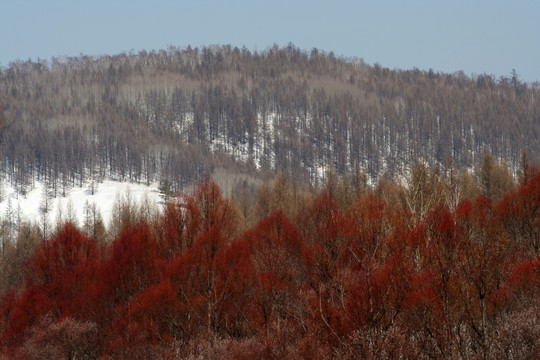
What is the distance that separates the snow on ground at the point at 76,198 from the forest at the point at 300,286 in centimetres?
8627

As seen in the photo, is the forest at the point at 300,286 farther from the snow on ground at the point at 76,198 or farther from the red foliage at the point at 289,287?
the snow on ground at the point at 76,198

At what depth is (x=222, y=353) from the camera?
25.3 metres

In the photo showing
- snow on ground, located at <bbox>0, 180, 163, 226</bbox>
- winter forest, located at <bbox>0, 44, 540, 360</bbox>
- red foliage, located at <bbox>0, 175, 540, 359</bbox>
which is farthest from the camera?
snow on ground, located at <bbox>0, 180, 163, 226</bbox>

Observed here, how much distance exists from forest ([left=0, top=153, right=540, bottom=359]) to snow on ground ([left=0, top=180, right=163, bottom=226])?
8627 cm

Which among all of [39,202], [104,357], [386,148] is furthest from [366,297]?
[386,148]

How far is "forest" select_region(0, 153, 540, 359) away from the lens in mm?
18359

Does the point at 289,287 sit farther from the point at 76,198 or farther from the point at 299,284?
the point at 76,198

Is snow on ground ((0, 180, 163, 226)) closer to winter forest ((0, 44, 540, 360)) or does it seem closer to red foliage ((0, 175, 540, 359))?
winter forest ((0, 44, 540, 360))

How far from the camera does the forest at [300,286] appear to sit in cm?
1836

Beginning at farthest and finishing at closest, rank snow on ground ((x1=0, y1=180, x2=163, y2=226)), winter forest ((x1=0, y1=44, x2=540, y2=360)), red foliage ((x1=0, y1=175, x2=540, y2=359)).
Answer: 1. snow on ground ((x1=0, y1=180, x2=163, y2=226))
2. red foliage ((x1=0, y1=175, x2=540, y2=359))
3. winter forest ((x1=0, y1=44, x2=540, y2=360))

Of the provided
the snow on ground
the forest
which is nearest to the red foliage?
the forest

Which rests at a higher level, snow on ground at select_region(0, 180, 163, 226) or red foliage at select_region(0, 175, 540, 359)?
red foliage at select_region(0, 175, 540, 359)

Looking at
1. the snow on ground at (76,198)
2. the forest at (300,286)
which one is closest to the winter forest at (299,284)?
the forest at (300,286)

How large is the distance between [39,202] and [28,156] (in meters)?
29.7
